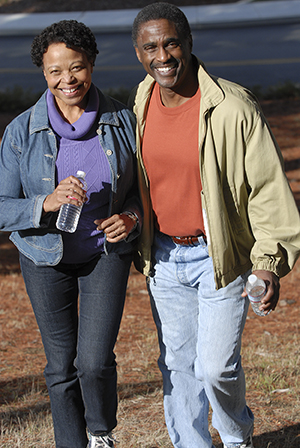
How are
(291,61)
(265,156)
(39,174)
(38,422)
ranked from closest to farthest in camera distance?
(265,156) < (39,174) < (38,422) < (291,61)

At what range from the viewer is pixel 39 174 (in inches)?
123

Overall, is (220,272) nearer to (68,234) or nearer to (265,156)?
(265,156)

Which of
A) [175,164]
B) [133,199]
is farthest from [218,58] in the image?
[175,164]

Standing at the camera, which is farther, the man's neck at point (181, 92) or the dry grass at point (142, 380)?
the dry grass at point (142, 380)

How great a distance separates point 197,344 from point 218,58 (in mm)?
15250

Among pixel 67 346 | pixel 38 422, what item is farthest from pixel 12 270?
pixel 67 346

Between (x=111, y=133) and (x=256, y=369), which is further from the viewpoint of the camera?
(x=256, y=369)

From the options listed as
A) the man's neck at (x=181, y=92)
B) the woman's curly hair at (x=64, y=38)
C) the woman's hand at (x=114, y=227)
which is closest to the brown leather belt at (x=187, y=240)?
the woman's hand at (x=114, y=227)

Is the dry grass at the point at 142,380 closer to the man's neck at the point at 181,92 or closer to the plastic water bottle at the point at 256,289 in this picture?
the plastic water bottle at the point at 256,289

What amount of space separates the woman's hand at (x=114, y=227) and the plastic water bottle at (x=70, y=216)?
11 centimetres

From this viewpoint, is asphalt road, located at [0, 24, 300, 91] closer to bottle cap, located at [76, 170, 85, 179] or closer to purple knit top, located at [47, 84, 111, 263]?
purple knit top, located at [47, 84, 111, 263]

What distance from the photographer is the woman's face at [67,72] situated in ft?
10.2

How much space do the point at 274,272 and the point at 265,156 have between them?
0.58 meters

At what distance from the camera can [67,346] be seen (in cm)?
326
